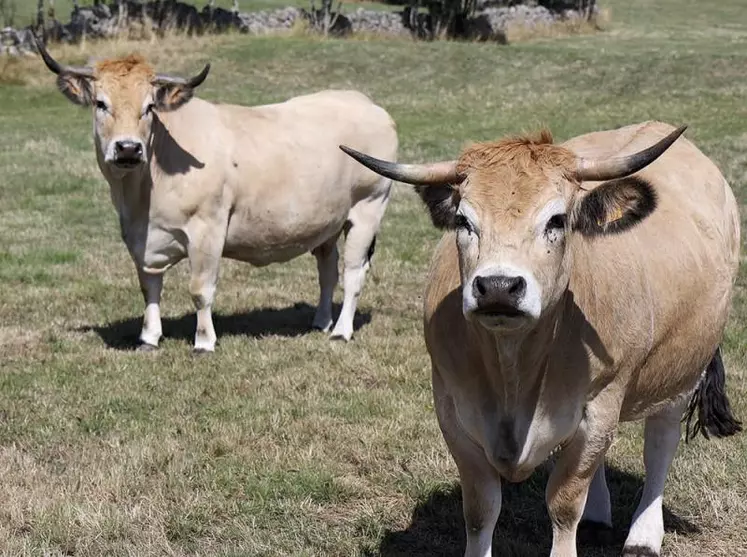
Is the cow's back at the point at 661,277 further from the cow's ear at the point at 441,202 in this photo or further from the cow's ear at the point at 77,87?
the cow's ear at the point at 77,87

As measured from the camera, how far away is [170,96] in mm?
9078

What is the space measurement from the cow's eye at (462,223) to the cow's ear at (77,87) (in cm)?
560

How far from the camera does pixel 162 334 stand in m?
9.58

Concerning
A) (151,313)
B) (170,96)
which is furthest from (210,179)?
(151,313)

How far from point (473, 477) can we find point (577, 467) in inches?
17.4

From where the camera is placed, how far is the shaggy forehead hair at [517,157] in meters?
4.15

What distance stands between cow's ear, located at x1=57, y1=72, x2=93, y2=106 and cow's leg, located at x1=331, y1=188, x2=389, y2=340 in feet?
8.74

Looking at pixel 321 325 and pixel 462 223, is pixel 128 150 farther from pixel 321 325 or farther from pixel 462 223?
pixel 462 223

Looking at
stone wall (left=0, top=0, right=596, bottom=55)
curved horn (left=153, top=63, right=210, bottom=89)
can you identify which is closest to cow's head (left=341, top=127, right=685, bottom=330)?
curved horn (left=153, top=63, right=210, bottom=89)

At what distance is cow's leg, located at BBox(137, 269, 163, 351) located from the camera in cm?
915

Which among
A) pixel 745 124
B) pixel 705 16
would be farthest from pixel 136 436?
pixel 705 16

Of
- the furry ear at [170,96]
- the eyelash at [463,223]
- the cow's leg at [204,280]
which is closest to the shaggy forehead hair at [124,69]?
the furry ear at [170,96]

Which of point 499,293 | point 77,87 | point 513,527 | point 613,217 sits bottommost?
point 513,527

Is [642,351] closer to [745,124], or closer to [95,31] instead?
[745,124]
